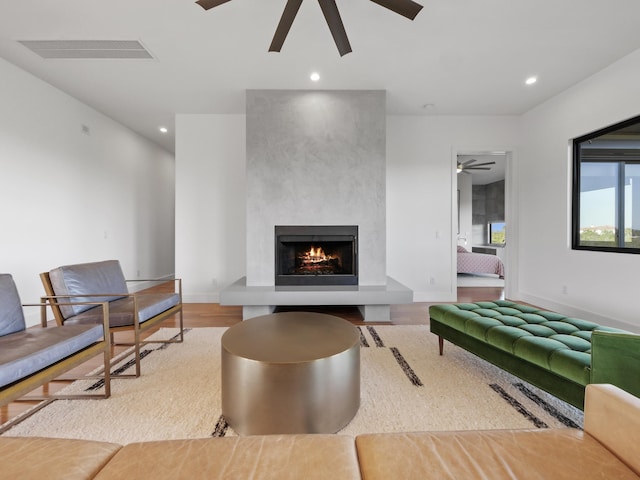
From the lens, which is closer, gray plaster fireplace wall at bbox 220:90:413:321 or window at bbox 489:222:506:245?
gray plaster fireplace wall at bbox 220:90:413:321

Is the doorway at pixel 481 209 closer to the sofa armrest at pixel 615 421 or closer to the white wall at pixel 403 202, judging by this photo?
the white wall at pixel 403 202

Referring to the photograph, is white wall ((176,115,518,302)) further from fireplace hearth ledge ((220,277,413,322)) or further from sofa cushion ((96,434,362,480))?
sofa cushion ((96,434,362,480))

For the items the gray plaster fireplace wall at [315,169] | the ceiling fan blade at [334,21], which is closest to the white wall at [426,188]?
the gray plaster fireplace wall at [315,169]

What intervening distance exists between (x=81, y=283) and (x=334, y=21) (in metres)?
2.73

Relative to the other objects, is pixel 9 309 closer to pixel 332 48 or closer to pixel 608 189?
pixel 332 48

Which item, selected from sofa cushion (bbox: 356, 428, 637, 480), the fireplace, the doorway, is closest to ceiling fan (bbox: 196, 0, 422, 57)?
the fireplace

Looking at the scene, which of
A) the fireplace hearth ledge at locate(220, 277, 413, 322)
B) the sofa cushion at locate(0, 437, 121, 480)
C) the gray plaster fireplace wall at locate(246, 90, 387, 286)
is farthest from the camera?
the gray plaster fireplace wall at locate(246, 90, 387, 286)

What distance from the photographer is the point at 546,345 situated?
161 cm

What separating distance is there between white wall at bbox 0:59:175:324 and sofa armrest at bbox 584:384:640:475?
4.57 meters

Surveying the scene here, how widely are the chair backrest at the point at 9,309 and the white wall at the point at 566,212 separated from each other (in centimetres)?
514

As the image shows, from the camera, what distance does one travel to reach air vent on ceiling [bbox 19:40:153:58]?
2.73 m

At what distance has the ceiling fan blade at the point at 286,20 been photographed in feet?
6.27

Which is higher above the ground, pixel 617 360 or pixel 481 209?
pixel 481 209

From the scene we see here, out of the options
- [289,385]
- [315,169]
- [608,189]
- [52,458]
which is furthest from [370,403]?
[608,189]
